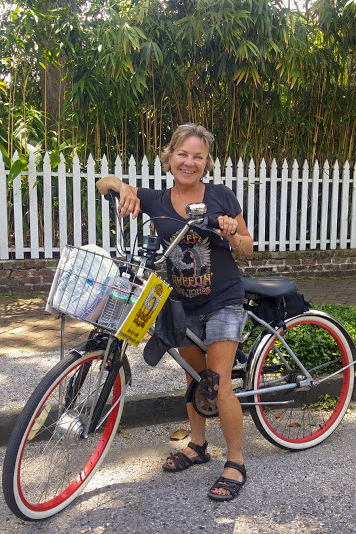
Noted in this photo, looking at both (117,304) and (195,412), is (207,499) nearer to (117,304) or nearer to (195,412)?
(195,412)

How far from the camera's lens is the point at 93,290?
2.23 meters

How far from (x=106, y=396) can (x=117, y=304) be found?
1.81 ft

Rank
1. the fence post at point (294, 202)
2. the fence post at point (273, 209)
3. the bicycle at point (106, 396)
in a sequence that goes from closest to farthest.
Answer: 1. the bicycle at point (106, 396)
2. the fence post at point (273, 209)
3. the fence post at point (294, 202)

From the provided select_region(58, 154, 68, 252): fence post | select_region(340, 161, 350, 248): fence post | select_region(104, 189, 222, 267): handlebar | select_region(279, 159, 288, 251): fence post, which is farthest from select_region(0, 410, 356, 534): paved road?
select_region(340, 161, 350, 248): fence post

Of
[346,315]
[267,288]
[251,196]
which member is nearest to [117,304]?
[267,288]

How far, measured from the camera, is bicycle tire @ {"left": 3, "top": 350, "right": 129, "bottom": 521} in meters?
2.32

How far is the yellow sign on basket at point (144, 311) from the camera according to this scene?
2279 millimetres

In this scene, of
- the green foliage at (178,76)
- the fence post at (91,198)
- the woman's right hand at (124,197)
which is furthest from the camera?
the fence post at (91,198)

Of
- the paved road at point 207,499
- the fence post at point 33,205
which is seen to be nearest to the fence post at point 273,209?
the fence post at point 33,205

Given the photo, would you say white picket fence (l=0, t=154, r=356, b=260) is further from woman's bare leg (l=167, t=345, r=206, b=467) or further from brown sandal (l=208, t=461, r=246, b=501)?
brown sandal (l=208, t=461, r=246, b=501)

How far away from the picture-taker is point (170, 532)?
95.2 inches

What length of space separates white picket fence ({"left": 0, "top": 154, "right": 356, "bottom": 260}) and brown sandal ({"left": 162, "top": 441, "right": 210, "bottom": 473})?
4.37 m

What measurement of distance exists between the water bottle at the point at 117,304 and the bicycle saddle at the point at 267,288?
908mm

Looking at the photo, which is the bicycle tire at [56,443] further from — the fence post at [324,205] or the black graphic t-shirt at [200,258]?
the fence post at [324,205]
